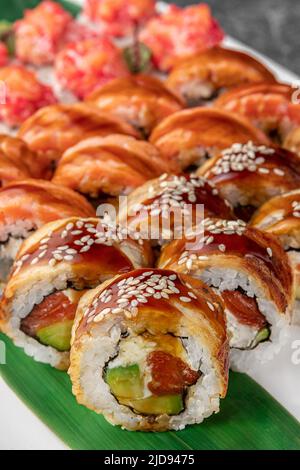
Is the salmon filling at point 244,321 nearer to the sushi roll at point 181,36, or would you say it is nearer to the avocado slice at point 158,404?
the avocado slice at point 158,404

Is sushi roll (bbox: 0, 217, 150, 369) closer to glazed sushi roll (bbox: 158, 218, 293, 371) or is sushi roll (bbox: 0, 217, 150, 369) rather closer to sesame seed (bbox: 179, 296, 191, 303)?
glazed sushi roll (bbox: 158, 218, 293, 371)

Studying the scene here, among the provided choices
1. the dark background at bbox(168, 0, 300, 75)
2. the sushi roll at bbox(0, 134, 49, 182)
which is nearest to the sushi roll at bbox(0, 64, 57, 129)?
the sushi roll at bbox(0, 134, 49, 182)

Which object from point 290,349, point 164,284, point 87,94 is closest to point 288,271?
point 290,349

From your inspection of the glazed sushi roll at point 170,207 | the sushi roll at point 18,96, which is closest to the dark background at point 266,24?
the sushi roll at point 18,96

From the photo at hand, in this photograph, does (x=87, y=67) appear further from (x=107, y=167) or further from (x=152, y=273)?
(x=152, y=273)

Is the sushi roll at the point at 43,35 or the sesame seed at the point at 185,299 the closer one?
the sesame seed at the point at 185,299

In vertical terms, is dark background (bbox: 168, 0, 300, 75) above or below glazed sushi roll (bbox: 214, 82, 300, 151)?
below

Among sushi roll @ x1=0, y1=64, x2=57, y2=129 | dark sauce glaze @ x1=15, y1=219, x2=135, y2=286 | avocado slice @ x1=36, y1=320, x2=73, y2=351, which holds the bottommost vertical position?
avocado slice @ x1=36, y1=320, x2=73, y2=351
